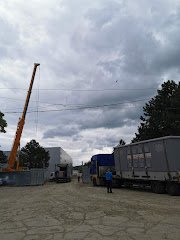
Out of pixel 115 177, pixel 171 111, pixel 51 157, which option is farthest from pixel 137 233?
pixel 51 157

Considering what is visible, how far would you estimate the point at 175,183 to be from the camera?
1803cm

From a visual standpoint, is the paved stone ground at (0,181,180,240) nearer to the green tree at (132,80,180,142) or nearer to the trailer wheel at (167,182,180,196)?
the trailer wheel at (167,182,180,196)

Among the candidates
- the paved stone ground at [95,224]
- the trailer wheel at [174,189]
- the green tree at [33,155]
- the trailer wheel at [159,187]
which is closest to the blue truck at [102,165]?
the trailer wheel at [159,187]

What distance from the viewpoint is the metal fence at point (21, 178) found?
109ft

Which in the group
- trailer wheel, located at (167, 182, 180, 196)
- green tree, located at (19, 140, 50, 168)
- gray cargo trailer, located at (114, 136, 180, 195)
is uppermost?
green tree, located at (19, 140, 50, 168)

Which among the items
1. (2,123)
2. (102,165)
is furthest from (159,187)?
(2,123)

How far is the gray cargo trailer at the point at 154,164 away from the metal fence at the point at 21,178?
551 inches

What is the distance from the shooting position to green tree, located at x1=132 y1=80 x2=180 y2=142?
41.5 metres

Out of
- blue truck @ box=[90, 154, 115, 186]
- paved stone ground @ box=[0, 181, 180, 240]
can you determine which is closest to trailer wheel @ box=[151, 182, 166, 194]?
paved stone ground @ box=[0, 181, 180, 240]

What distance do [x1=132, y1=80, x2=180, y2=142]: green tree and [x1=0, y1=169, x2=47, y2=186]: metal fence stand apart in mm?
19347

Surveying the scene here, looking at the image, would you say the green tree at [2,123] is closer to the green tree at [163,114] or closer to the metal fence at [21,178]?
the metal fence at [21,178]

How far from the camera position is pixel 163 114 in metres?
42.8

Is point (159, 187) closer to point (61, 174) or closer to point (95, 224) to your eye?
point (95, 224)

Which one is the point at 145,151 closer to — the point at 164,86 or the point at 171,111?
the point at 171,111
